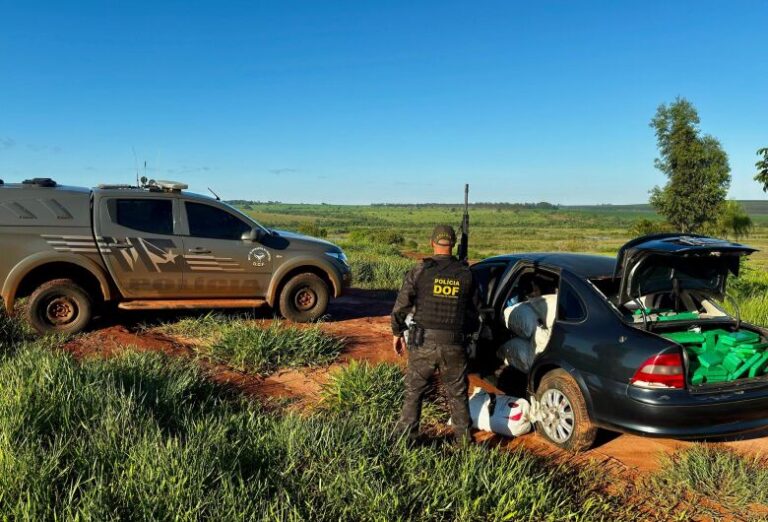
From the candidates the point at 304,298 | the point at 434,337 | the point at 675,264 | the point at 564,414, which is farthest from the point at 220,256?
the point at 675,264

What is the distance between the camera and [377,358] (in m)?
6.77

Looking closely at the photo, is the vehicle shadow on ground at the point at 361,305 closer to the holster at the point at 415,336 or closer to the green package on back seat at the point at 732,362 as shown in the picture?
the holster at the point at 415,336

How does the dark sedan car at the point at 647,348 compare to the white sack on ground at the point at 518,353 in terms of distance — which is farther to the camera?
the white sack on ground at the point at 518,353

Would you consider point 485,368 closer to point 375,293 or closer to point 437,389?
point 437,389

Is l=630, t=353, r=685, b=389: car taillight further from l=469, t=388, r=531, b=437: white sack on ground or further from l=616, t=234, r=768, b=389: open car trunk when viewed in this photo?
l=469, t=388, r=531, b=437: white sack on ground

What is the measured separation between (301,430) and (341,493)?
2.17 feet

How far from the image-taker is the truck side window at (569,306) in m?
4.46

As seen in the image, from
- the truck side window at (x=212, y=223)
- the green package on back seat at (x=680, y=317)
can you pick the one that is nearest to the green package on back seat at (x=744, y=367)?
the green package on back seat at (x=680, y=317)

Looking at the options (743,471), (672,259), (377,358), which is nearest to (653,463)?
(743,471)

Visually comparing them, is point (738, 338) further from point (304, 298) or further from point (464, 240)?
point (304, 298)

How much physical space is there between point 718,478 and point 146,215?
712 centimetres

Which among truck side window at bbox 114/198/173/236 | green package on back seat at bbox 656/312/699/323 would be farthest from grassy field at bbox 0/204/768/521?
truck side window at bbox 114/198/173/236

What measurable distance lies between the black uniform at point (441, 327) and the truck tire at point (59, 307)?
4.98 metres

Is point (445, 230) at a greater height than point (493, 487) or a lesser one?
greater
